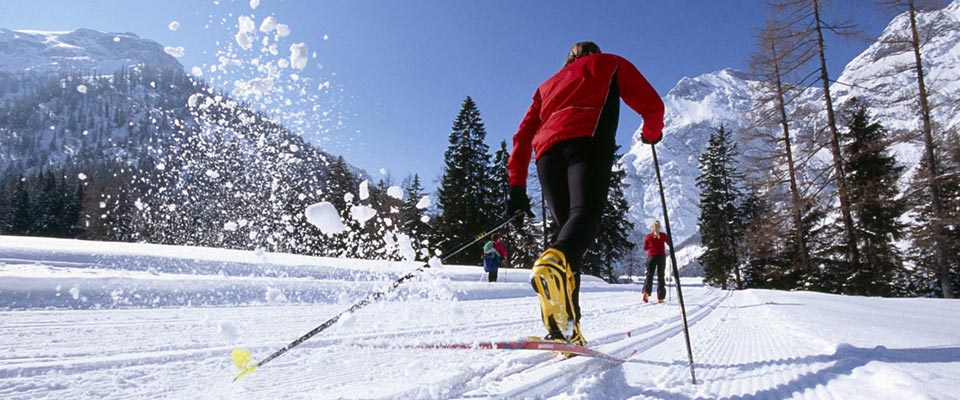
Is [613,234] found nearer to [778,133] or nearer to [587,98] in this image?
[778,133]

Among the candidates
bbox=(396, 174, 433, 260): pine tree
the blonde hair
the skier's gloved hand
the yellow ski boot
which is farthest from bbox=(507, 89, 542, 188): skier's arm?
bbox=(396, 174, 433, 260): pine tree

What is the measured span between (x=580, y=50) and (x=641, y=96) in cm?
47

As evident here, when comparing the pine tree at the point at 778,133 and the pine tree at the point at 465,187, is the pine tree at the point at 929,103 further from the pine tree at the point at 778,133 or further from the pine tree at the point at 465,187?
the pine tree at the point at 465,187

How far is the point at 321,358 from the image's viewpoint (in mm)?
1940

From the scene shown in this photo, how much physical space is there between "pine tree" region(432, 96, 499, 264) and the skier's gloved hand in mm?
26735

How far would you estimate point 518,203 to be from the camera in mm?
2516

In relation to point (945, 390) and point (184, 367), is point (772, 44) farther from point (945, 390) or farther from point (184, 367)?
point (184, 367)

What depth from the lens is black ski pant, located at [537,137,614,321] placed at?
1.93 m

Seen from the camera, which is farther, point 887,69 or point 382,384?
point 887,69

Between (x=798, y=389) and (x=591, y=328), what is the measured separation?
70.4 inches

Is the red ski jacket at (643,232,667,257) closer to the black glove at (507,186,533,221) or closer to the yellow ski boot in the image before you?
the black glove at (507,186,533,221)

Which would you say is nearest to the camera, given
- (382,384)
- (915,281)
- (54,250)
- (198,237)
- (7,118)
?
(382,384)

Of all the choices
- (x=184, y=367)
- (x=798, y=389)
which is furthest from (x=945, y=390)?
(x=184, y=367)

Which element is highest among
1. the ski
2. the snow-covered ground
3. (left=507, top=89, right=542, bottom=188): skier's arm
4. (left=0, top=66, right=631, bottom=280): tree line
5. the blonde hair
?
(left=0, top=66, right=631, bottom=280): tree line
